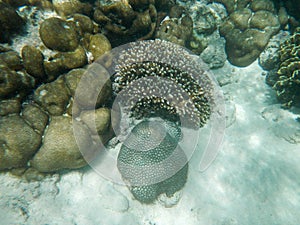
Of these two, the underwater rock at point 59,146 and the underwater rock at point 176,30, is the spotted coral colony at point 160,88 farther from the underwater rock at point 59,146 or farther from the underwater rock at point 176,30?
the underwater rock at point 59,146

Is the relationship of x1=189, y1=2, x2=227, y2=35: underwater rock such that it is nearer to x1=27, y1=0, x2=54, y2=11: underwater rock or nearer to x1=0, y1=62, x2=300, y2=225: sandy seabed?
x1=0, y1=62, x2=300, y2=225: sandy seabed

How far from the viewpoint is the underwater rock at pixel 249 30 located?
5.94 meters

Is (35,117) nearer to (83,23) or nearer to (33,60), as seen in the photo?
(33,60)

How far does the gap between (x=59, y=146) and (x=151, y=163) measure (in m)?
1.72

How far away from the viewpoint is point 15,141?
11.4ft

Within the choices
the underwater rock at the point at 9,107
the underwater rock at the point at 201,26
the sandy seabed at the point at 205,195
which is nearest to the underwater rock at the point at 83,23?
the underwater rock at the point at 9,107

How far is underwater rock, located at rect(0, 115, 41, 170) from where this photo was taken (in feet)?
11.3

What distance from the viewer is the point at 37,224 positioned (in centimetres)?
382

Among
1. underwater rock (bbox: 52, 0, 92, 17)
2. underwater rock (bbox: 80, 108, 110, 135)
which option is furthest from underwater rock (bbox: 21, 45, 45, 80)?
underwater rock (bbox: 52, 0, 92, 17)

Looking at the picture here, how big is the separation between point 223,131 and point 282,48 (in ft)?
9.29

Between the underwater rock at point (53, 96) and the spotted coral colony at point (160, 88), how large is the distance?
3.51 ft

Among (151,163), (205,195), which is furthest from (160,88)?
(205,195)

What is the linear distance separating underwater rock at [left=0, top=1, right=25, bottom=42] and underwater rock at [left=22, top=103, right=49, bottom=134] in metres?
1.44

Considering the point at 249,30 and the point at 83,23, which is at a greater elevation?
the point at 83,23
